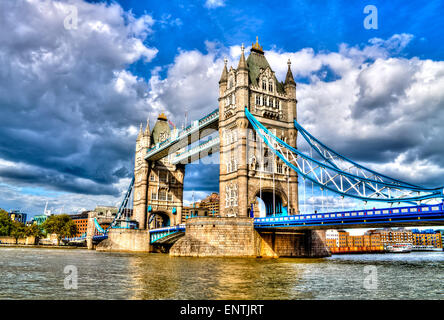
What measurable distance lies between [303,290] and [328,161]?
31.4 metres

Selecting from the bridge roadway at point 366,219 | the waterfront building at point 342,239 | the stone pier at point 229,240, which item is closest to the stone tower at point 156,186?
the stone pier at point 229,240

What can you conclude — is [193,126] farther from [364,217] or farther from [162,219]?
[364,217]

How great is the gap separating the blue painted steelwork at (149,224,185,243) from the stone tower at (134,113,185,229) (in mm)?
9668

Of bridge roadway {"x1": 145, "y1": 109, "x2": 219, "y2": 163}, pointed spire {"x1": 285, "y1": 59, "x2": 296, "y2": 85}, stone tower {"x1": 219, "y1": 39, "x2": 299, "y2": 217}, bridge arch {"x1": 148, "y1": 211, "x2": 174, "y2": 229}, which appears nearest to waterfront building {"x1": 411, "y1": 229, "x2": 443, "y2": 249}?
bridge arch {"x1": 148, "y1": 211, "x2": 174, "y2": 229}

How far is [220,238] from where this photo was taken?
3888cm

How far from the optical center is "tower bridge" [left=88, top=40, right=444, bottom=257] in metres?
32.5

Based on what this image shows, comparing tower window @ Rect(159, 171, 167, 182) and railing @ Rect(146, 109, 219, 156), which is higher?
railing @ Rect(146, 109, 219, 156)

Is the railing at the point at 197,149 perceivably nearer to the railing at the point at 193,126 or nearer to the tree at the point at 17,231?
the railing at the point at 193,126

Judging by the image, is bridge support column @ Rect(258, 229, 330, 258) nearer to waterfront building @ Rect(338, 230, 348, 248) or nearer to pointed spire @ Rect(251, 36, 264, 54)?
pointed spire @ Rect(251, 36, 264, 54)

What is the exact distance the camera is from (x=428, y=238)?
173625 millimetres

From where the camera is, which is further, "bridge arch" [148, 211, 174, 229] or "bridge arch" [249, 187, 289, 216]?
"bridge arch" [148, 211, 174, 229]

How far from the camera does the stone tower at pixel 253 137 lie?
45188 mm
